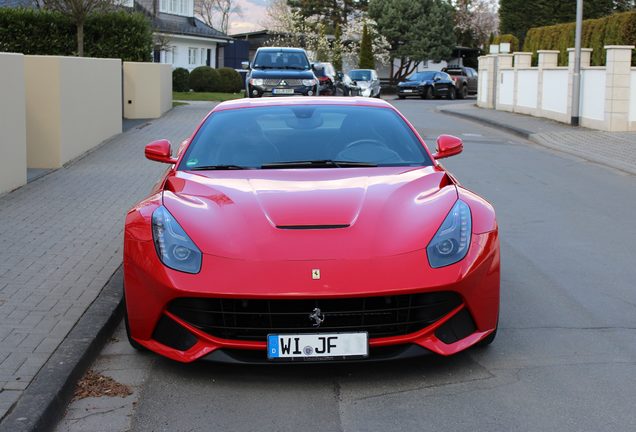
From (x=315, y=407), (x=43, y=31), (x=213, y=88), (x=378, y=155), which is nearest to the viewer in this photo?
(x=315, y=407)

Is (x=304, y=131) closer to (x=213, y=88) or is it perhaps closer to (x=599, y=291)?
(x=599, y=291)

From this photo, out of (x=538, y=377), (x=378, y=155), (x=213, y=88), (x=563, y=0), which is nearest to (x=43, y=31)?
(x=213, y=88)

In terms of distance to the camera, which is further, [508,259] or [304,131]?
[508,259]

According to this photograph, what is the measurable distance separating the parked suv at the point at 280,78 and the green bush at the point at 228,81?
62.2 feet

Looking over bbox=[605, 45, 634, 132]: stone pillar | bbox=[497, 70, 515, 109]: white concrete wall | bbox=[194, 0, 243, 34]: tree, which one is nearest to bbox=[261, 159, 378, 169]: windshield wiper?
bbox=[605, 45, 634, 132]: stone pillar

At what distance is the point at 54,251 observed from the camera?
7961mm

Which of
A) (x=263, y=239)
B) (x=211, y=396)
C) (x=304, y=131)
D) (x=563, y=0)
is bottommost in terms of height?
(x=211, y=396)

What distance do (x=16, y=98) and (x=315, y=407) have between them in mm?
8579

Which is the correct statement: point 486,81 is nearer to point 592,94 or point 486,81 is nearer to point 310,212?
point 592,94

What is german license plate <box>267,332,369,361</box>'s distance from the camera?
479 cm

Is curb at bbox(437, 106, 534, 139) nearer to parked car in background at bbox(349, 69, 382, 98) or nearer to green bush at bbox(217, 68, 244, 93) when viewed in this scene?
parked car in background at bbox(349, 69, 382, 98)

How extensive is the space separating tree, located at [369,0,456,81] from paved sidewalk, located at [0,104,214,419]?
2103 inches

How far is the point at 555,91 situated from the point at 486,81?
9654 mm

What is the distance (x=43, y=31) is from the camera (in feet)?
90.9
